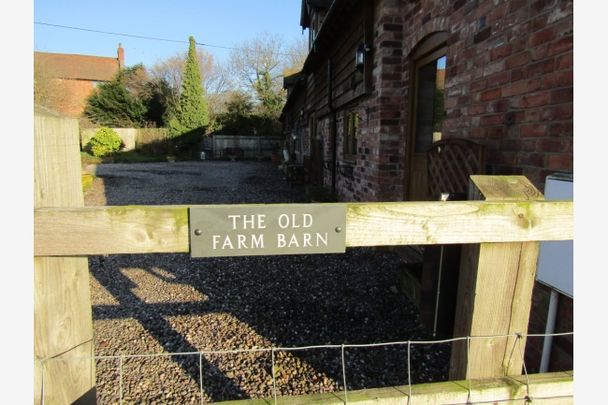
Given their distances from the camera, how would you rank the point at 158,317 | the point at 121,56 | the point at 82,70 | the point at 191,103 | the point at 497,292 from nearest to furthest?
the point at 497,292, the point at 158,317, the point at 191,103, the point at 82,70, the point at 121,56

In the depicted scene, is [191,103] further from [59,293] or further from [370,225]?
[370,225]

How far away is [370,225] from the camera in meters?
1.33

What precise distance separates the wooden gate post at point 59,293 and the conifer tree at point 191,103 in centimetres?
2863

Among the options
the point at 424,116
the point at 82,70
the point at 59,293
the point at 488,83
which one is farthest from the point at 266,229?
the point at 82,70

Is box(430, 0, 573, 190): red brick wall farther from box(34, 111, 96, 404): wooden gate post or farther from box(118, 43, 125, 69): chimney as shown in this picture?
box(118, 43, 125, 69): chimney

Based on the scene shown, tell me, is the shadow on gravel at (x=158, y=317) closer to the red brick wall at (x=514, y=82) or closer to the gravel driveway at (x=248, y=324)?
the gravel driveway at (x=248, y=324)

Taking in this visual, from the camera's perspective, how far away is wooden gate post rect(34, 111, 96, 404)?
46.9 inches

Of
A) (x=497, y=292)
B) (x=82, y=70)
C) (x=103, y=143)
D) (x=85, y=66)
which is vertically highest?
(x=85, y=66)

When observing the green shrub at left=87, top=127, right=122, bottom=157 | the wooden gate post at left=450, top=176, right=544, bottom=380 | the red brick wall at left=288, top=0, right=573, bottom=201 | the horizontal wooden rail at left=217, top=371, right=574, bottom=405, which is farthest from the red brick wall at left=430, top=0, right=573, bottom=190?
the green shrub at left=87, top=127, right=122, bottom=157

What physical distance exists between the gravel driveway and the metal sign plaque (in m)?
0.63

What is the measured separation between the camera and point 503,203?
4.48ft

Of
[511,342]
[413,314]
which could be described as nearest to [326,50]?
[413,314]

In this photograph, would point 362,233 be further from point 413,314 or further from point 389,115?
point 389,115

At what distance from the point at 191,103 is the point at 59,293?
30.0 m
